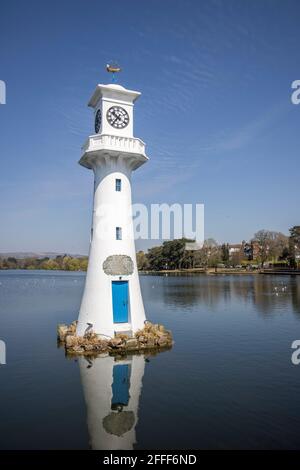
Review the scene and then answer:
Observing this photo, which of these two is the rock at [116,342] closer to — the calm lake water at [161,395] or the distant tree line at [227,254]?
the calm lake water at [161,395]

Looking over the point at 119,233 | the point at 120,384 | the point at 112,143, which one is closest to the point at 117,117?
the point at 112,143

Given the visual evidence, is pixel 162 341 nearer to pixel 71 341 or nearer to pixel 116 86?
pixel 71 341

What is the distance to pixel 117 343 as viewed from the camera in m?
22.5

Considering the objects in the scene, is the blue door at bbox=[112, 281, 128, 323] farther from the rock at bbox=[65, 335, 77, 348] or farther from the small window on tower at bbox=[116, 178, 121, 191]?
the small window on tower at bbox=[116, 178, 121, 191]

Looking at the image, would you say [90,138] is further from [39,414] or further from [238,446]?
[238,446]

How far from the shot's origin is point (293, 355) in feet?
77.1

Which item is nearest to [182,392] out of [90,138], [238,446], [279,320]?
[238,446]

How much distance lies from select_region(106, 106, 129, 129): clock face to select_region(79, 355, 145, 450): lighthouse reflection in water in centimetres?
1485

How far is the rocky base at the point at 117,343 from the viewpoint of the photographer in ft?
73.7

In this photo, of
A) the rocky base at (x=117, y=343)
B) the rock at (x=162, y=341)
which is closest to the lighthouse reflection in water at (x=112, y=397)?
the rocky base at (x=117, y=343)

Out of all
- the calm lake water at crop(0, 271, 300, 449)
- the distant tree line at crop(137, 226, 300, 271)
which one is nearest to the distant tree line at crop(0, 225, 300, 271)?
the distant tree line at crop(137, 226, 300, 271)

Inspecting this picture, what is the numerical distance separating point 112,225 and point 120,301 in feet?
16.2
